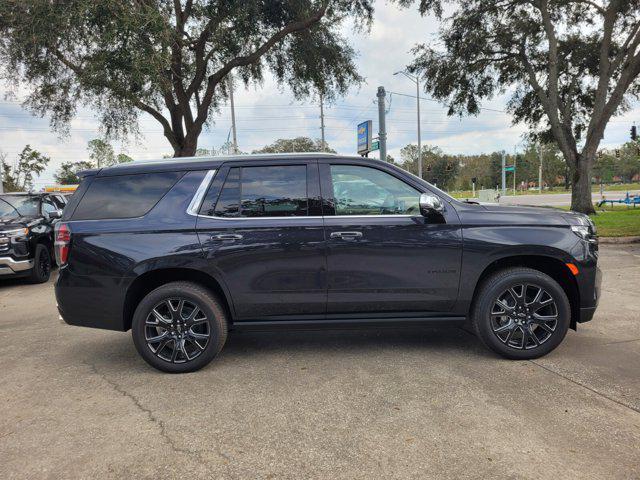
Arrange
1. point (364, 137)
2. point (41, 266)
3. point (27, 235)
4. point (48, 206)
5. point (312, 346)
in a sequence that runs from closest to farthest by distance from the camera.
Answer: point (312, 346) < point (27, 235) < point (41, 266) < point (48, 206) < point (364, 137)

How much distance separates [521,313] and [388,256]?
130 centimetres

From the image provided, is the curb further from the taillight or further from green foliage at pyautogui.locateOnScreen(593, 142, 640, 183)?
green foliage at pyautogui.locateOnScreen(593, 142, 640, 183)

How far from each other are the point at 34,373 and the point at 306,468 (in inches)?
118

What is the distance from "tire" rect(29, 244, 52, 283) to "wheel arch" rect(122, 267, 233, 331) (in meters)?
5.96

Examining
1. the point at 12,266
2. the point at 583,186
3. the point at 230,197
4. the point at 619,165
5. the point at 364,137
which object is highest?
the point at 619,165

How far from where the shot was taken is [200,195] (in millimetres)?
3996

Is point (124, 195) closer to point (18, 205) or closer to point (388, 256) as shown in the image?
point (388, 256)

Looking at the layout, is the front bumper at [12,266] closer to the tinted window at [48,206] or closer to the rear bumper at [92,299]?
the tinted window at [48,206]

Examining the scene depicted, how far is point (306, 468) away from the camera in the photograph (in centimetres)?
257

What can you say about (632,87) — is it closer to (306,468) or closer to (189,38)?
(189,38)

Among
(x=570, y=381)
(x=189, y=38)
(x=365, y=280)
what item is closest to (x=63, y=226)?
(x=365, y=280)

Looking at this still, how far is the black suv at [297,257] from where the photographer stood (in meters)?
3.89

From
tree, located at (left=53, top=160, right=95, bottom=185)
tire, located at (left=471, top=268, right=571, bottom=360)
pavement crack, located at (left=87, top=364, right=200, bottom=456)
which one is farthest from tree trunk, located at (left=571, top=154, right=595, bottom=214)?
tree, located at (left=53, top=160, right=95, bottom=185)

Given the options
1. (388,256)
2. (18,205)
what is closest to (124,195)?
(388,256)
